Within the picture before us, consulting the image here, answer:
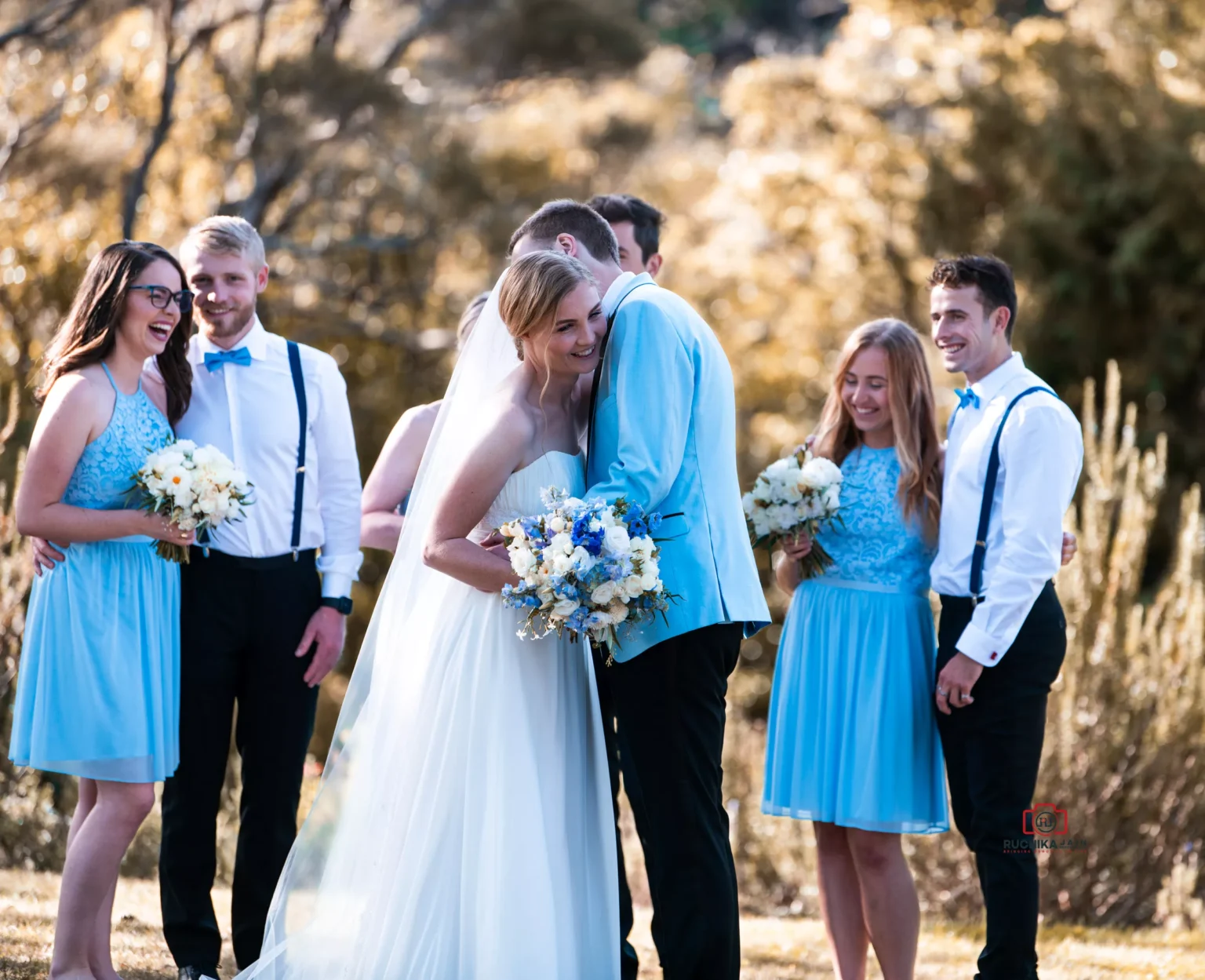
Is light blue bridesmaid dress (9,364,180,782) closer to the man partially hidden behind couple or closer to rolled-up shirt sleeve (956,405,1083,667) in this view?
the man partially hidden behind couple

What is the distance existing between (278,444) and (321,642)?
2.16ft

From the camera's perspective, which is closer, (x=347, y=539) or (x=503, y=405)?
(x=503, y=405)

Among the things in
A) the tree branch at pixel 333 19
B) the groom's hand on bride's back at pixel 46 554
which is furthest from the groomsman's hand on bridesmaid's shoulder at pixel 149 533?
the tree branch at pixel 333 19

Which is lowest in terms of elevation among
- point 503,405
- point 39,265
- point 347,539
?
point 347,539

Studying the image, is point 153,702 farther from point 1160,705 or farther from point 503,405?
point 1160,705

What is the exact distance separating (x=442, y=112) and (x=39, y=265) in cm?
699

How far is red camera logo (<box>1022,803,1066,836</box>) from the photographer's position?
21.9 feet

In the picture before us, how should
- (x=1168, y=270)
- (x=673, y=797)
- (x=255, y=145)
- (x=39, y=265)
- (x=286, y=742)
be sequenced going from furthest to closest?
(x=255, y=145) → (x=1168, y=270) → (x=39, y=265) → (x=286, y=742) → (x=673, y=797)

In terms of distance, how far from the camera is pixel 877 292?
54.4ft

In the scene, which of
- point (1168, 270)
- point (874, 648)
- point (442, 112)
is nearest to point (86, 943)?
point (874, 648)

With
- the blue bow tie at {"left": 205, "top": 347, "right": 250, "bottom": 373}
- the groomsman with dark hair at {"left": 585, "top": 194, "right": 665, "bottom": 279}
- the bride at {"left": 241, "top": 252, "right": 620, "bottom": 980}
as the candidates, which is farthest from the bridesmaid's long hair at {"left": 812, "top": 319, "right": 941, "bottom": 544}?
the blue bow tie at {"left": 205, "top": 347, "right": 250, "bottom": 373}

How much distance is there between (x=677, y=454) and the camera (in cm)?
364

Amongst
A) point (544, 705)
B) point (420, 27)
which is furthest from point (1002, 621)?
point (420, 27)

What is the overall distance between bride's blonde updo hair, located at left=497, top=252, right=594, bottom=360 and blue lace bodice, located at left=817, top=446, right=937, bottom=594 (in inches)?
55.4
